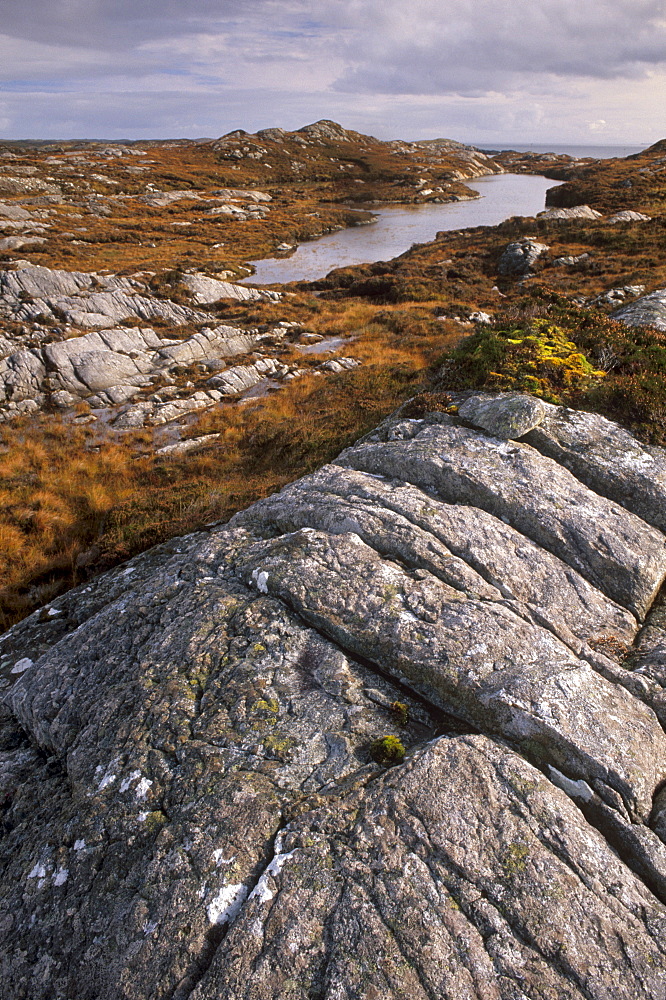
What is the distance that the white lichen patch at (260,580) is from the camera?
26.5ft

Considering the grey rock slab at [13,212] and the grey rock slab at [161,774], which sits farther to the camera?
the grey rock slab at [13,212]

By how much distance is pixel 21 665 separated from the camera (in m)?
9.73

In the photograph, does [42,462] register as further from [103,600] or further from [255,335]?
[255,335]

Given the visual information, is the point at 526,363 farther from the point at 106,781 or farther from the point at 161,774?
the point at 106,781

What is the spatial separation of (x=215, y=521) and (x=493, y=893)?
32.6 feet

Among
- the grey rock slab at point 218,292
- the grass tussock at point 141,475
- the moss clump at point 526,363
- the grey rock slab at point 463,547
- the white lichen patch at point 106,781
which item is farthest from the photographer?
the grey rock slab at point 218,292

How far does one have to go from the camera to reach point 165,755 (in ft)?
20.1

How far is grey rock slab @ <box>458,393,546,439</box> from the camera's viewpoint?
10219mm

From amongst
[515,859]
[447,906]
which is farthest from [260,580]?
[515,859]

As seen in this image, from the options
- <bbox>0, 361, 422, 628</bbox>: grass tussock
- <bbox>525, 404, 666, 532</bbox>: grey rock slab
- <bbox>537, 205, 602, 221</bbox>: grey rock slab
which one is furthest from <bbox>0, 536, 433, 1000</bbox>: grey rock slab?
<bbox>537, 205, 602, 221</bbox>: grey rock slab

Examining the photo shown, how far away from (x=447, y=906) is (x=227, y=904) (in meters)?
2.14

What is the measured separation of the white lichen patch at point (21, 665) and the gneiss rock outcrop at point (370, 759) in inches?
1.4

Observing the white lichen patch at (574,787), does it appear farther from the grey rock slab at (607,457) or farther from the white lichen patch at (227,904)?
the grey rock slab at (607,457)

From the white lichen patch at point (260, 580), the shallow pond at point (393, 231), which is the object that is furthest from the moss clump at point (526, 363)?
the shallow pond at point (393, 231)
